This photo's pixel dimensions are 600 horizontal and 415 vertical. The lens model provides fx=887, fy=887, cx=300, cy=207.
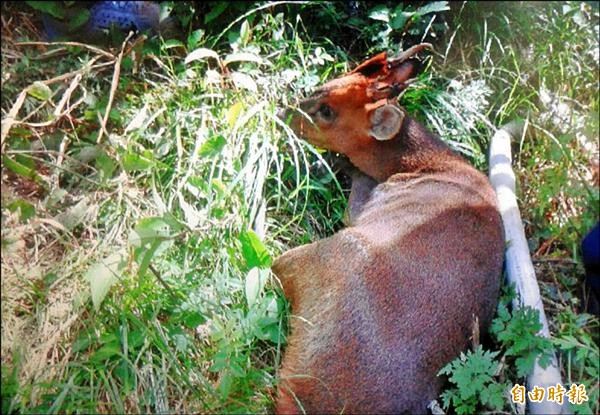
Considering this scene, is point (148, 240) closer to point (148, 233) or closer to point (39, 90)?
point (148, 233)

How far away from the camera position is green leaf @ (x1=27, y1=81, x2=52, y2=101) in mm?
4832

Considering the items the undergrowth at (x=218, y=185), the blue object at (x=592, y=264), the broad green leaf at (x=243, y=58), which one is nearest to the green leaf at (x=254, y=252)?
the undergrowth at (x=218, y=185)

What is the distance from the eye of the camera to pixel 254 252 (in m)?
4.75

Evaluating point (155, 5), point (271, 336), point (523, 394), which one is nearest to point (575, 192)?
point (523, 394)

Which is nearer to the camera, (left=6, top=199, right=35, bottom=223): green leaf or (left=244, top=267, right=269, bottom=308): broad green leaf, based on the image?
(left=6, top=199, right=35, bottom=223): green leaf

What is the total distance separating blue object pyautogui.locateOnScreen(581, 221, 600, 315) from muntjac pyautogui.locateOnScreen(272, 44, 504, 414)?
456mm

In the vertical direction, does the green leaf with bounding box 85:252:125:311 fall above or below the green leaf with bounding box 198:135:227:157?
below

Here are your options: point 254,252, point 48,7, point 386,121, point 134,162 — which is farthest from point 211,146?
point 48,7

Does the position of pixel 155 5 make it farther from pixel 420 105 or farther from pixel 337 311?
pixel 337 311

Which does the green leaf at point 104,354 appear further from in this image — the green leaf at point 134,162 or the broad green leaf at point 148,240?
the green leaf at point 134,162

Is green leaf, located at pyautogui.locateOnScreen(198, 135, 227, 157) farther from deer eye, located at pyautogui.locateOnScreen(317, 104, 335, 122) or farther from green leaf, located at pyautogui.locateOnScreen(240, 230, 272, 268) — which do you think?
deer eye, located at pyautogui.locateOnScreen(317, 104, 335, 122)

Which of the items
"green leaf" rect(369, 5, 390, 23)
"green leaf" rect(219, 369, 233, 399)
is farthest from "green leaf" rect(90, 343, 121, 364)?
"green leaf" rect(369, 5, 390, 23)

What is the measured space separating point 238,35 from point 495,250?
2.26 metres

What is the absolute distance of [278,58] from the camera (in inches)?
227
